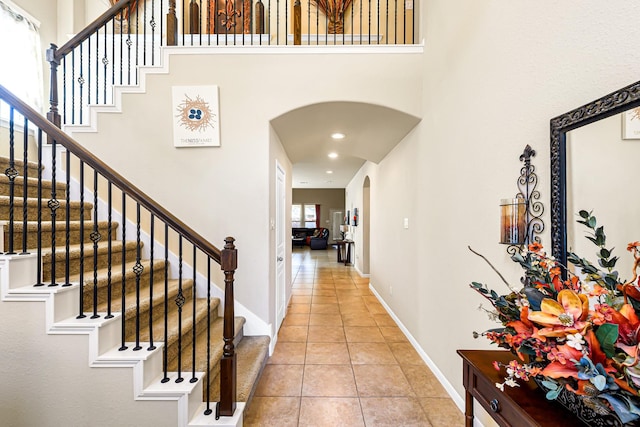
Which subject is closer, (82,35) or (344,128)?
(82,35)

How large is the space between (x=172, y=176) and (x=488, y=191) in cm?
274

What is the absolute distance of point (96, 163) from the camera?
1591 mm

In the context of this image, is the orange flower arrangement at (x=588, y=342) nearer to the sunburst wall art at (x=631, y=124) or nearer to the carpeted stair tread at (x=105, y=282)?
the sunburst wall art at (x=631, y=124)

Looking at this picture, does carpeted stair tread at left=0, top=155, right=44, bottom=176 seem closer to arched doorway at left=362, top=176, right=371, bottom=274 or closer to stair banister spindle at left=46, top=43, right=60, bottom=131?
stair banister spindle at left=46, top=43, right=60, bottom=131

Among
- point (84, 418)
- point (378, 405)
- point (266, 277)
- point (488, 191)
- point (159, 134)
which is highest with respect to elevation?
point (159, 134)

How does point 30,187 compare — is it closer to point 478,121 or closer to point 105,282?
point 105,282

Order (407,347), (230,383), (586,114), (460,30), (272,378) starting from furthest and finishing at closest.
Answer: (407,347), (272,378), (460,30), (230,383), (586,114)

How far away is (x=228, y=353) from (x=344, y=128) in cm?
269

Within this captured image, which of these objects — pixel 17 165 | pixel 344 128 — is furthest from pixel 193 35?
pixel 17 165

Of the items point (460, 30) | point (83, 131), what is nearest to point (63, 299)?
point (83, 131)

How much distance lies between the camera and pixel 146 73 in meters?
2.74

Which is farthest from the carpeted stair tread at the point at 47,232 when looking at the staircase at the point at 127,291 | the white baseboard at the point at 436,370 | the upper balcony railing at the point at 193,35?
the white baseboard at the point at 436,370

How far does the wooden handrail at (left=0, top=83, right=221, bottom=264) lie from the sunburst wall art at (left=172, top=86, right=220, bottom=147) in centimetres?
119

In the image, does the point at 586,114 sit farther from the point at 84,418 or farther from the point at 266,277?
the point at 84,418
